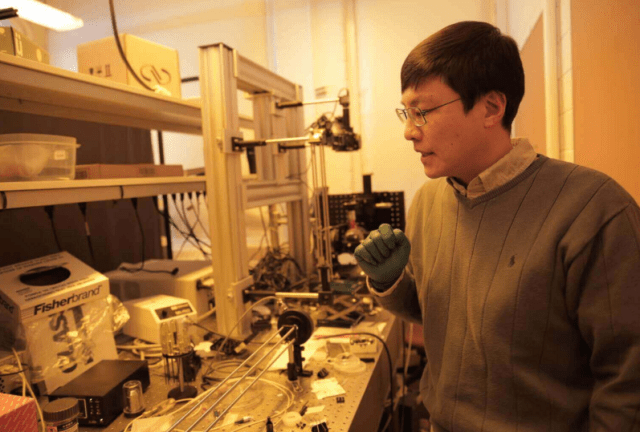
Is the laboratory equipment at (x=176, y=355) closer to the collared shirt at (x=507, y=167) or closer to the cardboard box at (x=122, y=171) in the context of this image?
the cardboard box at (x=122, y=171)

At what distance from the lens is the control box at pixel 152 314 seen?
1673 millimetres

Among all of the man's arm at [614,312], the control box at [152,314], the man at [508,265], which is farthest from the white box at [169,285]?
the man's arm at [614,312]

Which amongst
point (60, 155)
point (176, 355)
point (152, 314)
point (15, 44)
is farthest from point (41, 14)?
point (176, 355)

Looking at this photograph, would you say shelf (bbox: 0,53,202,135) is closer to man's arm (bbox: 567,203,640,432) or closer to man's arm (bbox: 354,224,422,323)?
man's arm (bbox: 354,224,422,323)

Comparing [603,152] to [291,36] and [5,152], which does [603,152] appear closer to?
[5,152]

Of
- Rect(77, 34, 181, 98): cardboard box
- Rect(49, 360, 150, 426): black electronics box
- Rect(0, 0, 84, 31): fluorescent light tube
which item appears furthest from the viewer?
Rect(0, 0, 84, 31): fluorescent light tube

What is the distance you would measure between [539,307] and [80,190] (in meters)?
1.45

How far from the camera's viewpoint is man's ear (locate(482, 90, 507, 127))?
931 millimetres

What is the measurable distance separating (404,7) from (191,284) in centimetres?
268

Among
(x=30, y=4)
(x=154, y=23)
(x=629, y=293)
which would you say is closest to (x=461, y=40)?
(x=629, y=293)

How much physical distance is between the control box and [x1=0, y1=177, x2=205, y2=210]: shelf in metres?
0.45

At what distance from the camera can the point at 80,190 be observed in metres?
1.49

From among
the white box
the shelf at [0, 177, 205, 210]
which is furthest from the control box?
the shelf at [0, 177, 205, 210]

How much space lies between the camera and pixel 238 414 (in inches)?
45.3
